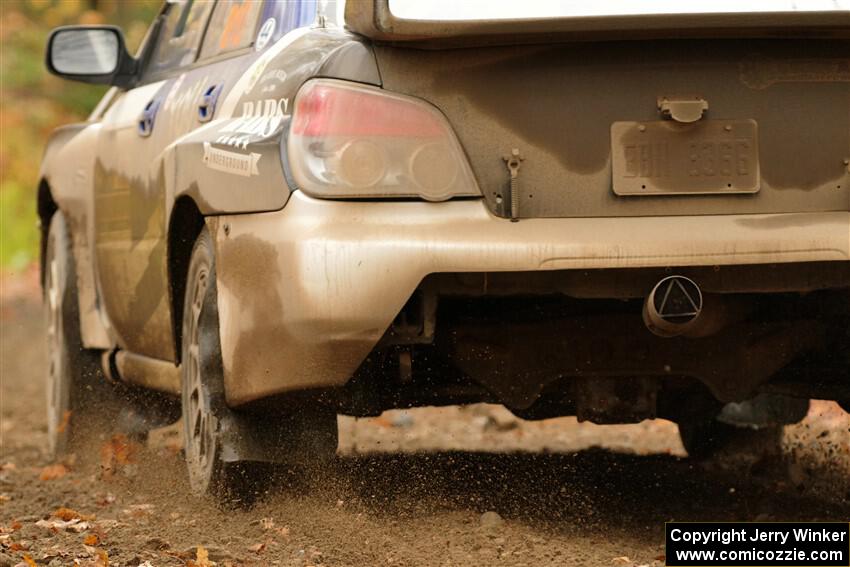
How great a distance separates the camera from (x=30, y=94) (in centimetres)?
2666

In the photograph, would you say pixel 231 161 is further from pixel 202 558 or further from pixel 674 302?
pixel 674 302

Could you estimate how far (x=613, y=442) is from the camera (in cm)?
829

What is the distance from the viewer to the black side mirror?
22.9 ft

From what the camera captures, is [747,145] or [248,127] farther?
[248,127]

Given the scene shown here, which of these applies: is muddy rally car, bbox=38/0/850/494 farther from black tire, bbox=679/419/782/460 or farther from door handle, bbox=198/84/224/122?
black tire, bbox=679/419/782/460

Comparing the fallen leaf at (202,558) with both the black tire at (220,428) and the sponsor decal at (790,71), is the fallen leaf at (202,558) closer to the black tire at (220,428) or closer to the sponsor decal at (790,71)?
the black tire at (220,428)

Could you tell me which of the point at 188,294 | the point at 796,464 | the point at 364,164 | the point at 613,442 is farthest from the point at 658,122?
the point at 613,442

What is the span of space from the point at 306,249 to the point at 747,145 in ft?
3.80

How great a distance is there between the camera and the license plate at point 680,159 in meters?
4.51

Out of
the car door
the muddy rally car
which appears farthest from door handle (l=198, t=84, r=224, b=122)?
the muddy rally car

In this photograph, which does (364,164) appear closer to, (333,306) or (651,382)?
(333,306)

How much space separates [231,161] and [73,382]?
2.80 m

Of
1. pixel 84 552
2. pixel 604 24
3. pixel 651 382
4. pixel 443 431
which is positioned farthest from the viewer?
pixel 443 431

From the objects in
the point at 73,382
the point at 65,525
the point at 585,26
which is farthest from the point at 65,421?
the point at 585,26
